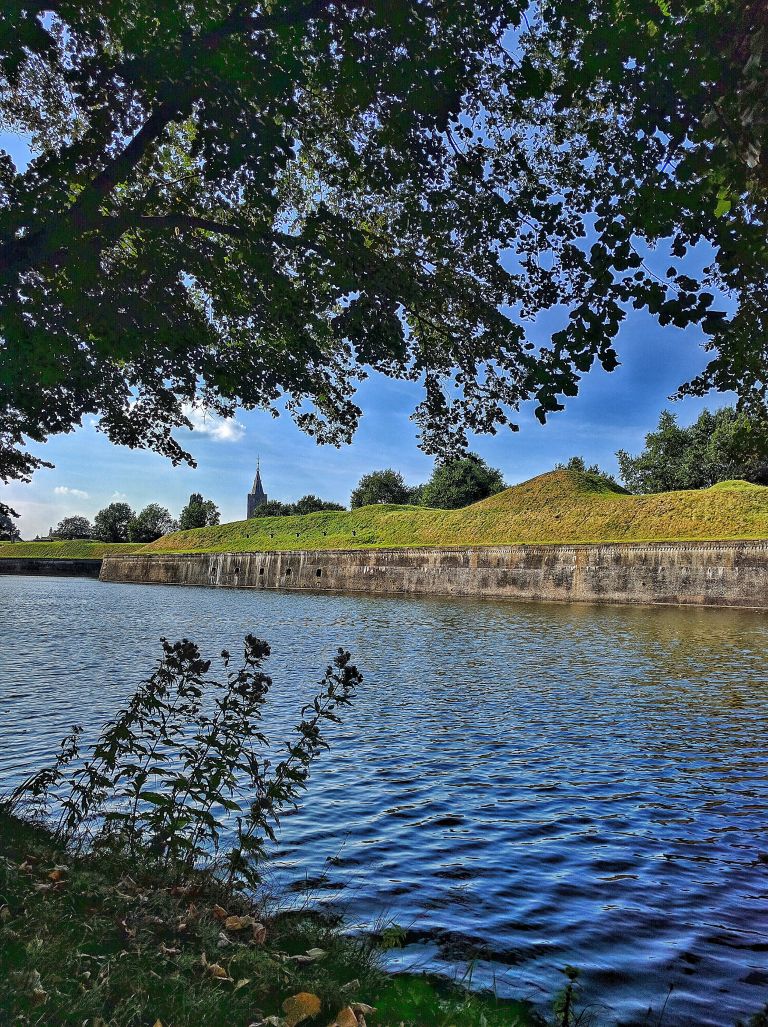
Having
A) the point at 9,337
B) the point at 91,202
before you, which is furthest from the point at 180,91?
the point at 9,337

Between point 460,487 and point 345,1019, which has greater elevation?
point 460,487

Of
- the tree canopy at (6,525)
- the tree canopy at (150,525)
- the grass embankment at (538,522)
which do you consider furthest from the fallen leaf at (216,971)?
the tree canopy at (150,525)

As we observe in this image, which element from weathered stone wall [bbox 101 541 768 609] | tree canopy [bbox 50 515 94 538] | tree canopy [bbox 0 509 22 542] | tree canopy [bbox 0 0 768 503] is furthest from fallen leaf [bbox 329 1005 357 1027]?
tree canopy [bbox 50 515 94 538]

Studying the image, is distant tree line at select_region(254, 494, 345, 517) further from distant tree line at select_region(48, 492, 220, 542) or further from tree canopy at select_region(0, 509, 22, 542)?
tree canopy at select_region(0, 509, 22, 542)

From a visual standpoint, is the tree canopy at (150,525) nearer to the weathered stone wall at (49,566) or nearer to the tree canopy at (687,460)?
the weathered stone wall at (49,566)

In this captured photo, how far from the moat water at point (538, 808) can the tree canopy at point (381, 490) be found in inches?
3879

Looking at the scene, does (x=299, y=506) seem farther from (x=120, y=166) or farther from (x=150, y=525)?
(x=120, y=166)

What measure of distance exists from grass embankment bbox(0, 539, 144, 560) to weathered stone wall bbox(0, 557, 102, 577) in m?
1.43

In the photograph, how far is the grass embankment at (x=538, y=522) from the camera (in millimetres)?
46281

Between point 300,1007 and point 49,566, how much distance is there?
335ft

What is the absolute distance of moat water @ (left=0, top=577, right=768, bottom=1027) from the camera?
4.46 meters

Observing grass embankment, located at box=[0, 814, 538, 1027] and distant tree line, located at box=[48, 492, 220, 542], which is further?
distant tree line, located at box=[48, 492, 220, 542]

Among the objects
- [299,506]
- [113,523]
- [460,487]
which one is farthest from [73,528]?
[460,487]

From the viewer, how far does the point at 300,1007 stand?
10.3 feet
